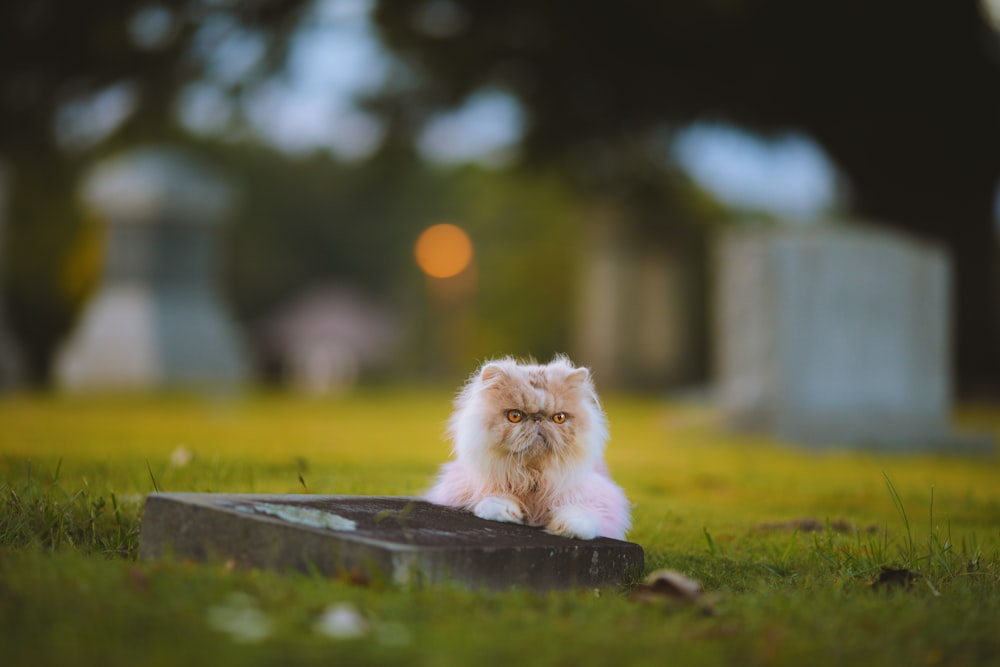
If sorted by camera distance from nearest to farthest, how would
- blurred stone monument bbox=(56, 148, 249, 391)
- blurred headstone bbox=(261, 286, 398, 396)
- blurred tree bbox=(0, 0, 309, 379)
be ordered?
blurred tree bbox=(0, 0, 309, 379), blurred stone monument bbox=(56, 148, 249, 391), blurred headstone bbox=(261, 286, 398, 396)

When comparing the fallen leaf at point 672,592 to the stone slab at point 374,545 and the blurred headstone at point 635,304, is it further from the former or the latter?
the blurred headstone at point 635,304

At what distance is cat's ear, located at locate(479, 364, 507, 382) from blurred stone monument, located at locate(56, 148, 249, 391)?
1483 centimetres

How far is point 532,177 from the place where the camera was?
21781 mm

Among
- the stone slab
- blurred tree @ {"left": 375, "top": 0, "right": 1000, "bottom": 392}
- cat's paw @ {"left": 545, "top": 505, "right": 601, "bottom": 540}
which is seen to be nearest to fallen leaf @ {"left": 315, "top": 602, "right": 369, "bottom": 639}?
the stone slab

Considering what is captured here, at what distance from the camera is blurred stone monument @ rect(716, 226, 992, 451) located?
10344mm

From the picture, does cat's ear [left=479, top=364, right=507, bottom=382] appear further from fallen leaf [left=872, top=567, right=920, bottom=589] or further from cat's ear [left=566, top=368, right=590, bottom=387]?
fallen leaf [left=872, top=567, right=920, bottom=589]

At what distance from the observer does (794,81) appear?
15695 mm

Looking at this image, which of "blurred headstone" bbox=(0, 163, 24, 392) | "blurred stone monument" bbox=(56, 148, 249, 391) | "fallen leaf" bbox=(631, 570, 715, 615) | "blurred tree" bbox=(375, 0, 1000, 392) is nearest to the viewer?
Answer: "fallen leaf" bbox=(631, 570, 715, 615)

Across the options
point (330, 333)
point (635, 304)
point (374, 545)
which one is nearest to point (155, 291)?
point (635, 304)

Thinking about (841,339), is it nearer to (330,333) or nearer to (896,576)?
(896,576)

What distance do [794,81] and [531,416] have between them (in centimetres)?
1355

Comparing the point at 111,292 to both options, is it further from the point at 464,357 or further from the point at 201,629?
the point at 464,357

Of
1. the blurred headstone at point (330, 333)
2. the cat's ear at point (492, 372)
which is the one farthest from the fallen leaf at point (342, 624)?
the blurred headstone at point (330, 333)

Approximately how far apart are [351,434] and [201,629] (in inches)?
319
